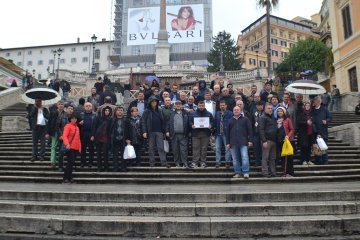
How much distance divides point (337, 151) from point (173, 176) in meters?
5.76

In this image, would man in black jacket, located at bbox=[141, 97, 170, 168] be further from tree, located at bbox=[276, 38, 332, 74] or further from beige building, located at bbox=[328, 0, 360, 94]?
tree, located at bbox=[276, 38, 332, 74]

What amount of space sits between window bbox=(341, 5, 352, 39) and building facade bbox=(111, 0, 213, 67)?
43.2 meters

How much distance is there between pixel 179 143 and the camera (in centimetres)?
1008

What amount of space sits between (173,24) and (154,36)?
14.7 ft

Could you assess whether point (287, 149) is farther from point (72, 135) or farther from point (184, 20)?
point (184, 20)

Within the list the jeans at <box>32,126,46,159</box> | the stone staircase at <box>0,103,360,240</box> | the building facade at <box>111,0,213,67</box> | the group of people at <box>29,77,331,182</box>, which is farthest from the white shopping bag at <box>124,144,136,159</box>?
the building facade at <box>111,0,213,67</box>

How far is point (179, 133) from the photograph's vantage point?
396 inches

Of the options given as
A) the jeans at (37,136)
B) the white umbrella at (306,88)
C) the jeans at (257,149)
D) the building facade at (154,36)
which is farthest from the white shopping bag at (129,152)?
the building facade at (154,36)

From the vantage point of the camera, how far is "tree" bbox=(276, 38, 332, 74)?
46.7 metres

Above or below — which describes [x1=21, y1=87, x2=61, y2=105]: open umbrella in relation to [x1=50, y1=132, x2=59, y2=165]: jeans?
above

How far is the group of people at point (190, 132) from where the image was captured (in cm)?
931

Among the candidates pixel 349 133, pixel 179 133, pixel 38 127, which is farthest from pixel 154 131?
pixel 349 133

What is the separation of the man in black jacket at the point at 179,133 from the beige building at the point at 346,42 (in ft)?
50.8

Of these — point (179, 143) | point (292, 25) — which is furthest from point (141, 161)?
point (292, 25)
